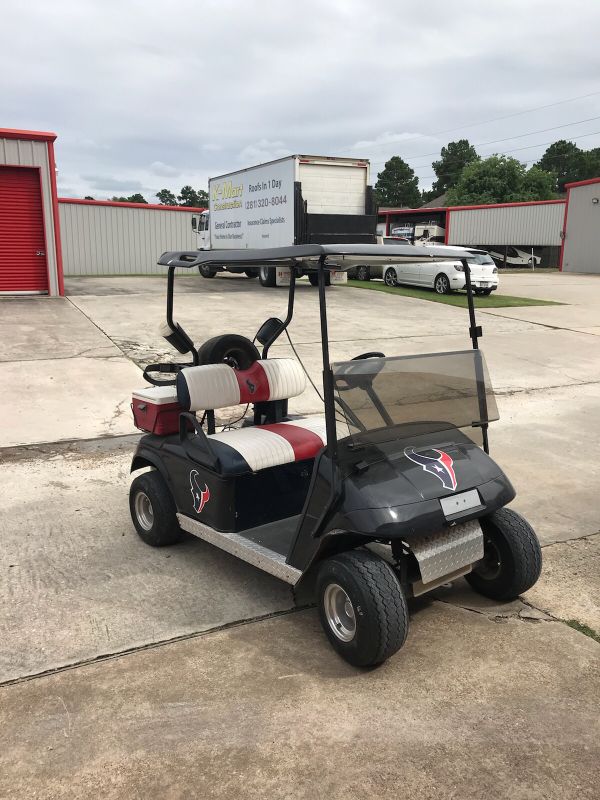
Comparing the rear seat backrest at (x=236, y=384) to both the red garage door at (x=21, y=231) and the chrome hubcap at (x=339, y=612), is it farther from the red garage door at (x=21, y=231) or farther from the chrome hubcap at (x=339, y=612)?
the red garage door at (x=21, y=231)

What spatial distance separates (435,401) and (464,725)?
4.62 ft

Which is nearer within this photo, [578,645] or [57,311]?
[578,645]

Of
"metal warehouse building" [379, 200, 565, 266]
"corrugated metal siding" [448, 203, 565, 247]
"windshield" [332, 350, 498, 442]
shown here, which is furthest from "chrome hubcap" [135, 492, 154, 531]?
"corrugated metal siding" [448, 203, 565, 247]

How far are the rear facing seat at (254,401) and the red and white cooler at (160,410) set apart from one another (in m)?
0.22

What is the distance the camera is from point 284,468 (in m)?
3.70

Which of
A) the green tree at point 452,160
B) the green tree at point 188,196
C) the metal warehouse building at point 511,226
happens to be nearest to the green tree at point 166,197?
the green tree at point 188,196

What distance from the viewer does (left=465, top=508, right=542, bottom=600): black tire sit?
3232 millimetres

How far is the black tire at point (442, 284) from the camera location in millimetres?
18281

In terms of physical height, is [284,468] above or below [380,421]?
below

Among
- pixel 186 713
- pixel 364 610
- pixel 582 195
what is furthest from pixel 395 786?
pixel 582 195

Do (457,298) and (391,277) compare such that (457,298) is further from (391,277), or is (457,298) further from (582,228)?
(582,228)

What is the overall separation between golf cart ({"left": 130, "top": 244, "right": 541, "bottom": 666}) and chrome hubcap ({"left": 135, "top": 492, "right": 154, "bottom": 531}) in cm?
3

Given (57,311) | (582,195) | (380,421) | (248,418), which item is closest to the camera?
(380,421)

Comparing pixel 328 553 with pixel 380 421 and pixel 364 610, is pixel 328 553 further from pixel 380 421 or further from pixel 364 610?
pixel 380 421
